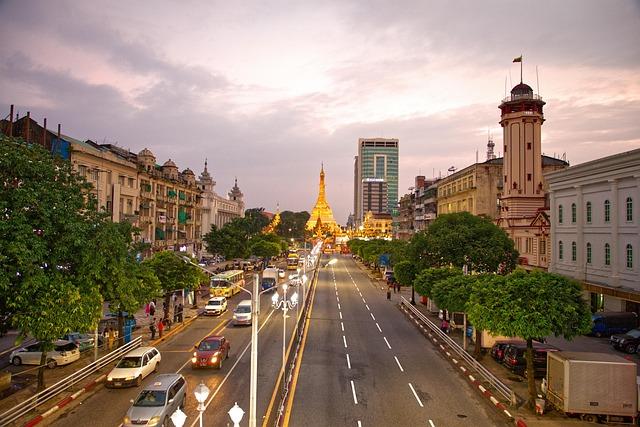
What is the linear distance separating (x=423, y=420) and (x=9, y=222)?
17772mm

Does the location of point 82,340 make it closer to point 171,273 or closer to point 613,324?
point 171,273

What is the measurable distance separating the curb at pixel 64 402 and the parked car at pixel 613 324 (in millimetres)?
35726

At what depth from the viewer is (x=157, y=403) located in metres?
18.5

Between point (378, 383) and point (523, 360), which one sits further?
point (523, 360)

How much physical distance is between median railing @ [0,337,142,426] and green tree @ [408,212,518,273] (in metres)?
28.2

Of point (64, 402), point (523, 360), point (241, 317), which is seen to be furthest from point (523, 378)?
point (64, 402)

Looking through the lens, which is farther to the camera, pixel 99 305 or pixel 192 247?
pixel 192 247

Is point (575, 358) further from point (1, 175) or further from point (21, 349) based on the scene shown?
point (21, 349)

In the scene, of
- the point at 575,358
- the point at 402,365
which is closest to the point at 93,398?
the point at 402,365

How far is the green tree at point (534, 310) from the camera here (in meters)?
21.4

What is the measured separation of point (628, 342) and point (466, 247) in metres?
15.3

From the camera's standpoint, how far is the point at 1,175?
19500 millimetres

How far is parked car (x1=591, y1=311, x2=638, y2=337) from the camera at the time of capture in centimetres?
3856

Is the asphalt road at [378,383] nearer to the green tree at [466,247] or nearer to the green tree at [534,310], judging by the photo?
the green tree at [534,310]
